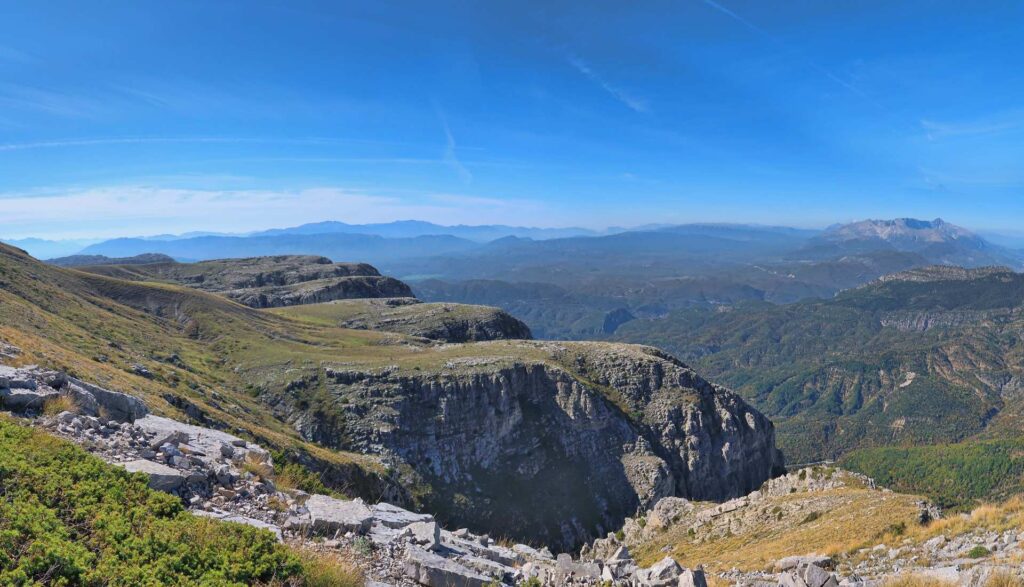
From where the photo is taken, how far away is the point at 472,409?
84500 mm

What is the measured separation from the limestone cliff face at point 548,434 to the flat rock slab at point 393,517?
5370 centimetres

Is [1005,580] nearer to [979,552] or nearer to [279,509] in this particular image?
[979,552]

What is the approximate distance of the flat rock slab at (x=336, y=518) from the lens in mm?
13133

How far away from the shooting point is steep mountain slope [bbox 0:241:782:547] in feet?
232

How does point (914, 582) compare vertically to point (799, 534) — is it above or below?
above

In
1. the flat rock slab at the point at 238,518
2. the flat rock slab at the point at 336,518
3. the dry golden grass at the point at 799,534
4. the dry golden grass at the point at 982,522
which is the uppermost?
the flat rock slab at the point at 238,518

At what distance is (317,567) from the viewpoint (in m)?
10.1

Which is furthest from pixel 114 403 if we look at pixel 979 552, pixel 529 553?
pixel 979 552

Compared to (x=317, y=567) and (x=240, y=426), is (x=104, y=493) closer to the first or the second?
(x=317, y=567)

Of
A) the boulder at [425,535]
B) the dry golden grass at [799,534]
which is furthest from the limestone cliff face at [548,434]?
the boulder at [425,535]

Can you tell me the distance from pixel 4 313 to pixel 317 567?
57.6 metres

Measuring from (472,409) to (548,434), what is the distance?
14.1 meters

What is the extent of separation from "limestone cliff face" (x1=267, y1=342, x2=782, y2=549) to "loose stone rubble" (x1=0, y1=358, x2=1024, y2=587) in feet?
183

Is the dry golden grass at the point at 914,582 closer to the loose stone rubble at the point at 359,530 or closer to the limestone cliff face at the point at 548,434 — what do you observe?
the loose stone rubble at the point at 359,530
